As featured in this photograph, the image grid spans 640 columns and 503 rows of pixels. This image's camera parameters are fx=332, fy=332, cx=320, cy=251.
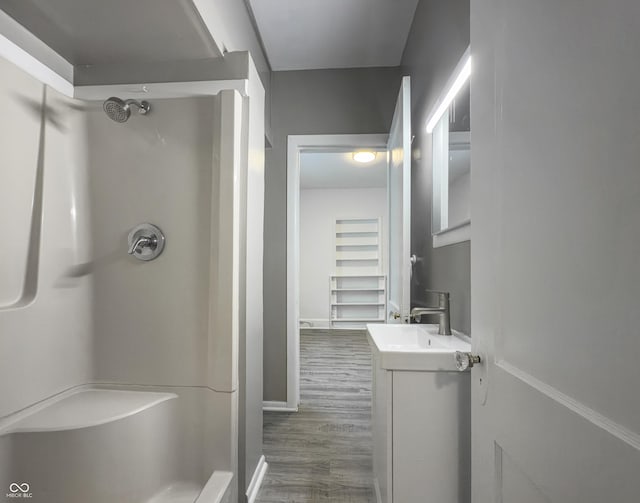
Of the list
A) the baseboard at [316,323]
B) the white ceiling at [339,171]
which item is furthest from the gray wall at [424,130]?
the baseboard at [316,323]

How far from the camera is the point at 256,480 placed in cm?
166

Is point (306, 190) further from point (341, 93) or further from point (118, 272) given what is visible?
point (118, 272)

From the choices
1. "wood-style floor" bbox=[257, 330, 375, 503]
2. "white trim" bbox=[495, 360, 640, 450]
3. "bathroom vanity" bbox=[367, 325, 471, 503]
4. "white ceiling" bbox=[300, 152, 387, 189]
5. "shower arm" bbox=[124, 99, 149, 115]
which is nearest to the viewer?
"white trim" bbox=[495, 360, 640, 450]

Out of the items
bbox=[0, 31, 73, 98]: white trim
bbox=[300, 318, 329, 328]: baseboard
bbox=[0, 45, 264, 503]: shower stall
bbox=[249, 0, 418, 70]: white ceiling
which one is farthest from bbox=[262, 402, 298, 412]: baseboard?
bbox=[300, 318, 329, 328]: baseboard

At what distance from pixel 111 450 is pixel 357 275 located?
5.14 m

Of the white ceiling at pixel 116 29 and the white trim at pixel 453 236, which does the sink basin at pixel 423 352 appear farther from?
the white ceiling at pixel 116 29

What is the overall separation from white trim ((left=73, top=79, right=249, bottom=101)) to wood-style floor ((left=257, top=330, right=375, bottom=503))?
1.93 m

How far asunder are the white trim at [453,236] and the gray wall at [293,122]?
132 cm

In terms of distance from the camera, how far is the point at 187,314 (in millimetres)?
1403

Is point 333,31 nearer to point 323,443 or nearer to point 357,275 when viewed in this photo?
point 323,443

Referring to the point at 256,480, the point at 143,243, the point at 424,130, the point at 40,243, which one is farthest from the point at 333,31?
the point at 256,480

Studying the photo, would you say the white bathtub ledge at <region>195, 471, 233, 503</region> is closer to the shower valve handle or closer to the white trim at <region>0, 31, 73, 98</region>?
the shower valve handle

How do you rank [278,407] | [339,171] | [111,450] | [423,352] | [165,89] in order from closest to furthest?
1. [423,352]
2. [111,450]
3. [165,89]
4. [278,407]
5. [339,171]

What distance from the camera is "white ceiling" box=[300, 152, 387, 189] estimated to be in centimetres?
438
